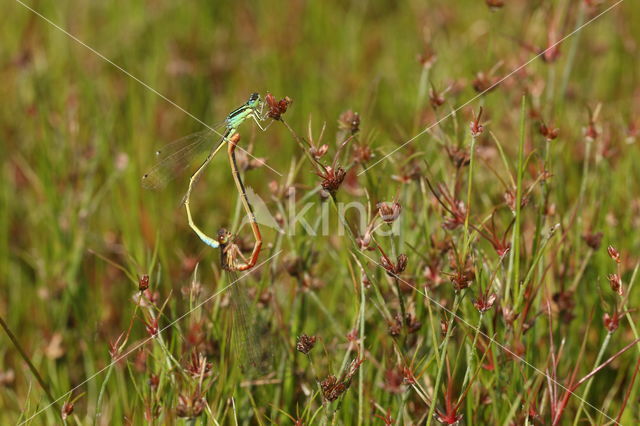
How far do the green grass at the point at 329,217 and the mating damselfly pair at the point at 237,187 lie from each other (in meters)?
0.06

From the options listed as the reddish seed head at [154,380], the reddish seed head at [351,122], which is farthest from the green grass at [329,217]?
the reddish seed head at [351,122]

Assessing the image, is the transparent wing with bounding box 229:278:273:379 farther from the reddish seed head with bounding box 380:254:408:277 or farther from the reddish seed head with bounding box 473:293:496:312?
the reddish seed head with bounding box 473:293:496:312

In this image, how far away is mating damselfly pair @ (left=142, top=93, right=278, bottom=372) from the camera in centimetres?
199

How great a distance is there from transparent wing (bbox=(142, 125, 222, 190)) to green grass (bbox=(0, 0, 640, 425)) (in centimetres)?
17

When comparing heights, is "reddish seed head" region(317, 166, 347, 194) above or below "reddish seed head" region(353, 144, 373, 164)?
above

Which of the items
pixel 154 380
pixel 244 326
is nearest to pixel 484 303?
pixel 244 326


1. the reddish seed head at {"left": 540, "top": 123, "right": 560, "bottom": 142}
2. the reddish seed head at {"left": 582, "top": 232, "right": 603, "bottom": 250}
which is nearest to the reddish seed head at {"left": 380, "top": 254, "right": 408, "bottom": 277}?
the reddish seed head at {"left": 540, "top": 123, "right": 560, "bottom": 142}

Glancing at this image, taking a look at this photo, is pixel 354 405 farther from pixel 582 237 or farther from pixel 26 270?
pixel 26 270

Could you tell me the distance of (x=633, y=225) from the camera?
A: 252 centimetres

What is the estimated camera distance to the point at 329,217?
300 cm

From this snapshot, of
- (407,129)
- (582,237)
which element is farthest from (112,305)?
(582,237)

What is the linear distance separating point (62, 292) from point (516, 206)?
5.66 ft

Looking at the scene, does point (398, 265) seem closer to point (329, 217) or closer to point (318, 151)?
point (318, 151)

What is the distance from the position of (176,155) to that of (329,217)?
858mm
